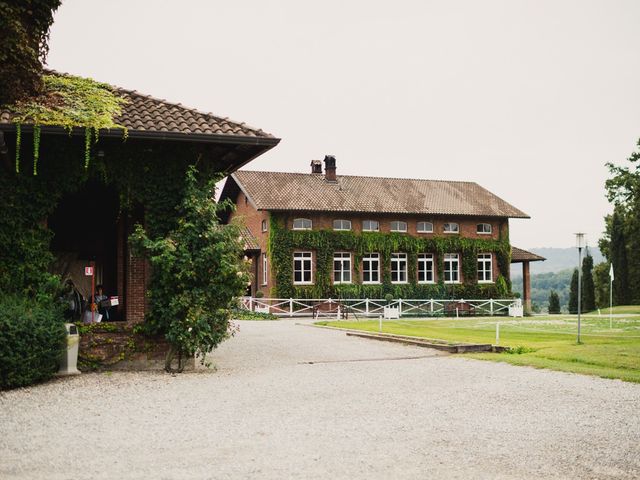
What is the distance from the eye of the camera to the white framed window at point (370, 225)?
38625mm

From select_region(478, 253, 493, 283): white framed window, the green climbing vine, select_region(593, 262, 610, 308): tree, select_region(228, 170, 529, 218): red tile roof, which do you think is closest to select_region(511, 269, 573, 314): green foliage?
select_region(593, 262, 610, 308): tree

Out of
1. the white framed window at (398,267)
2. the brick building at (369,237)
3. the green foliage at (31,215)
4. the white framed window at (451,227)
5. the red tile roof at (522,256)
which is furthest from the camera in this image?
the red tile roof at (522,256)

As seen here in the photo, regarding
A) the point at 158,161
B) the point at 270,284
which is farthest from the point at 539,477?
the point at 270,284

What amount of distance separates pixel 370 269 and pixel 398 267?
6.00ft

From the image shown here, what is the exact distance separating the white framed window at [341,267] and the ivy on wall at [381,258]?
1.18ft

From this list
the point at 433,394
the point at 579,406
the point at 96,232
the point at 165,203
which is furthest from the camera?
the point at 96,232

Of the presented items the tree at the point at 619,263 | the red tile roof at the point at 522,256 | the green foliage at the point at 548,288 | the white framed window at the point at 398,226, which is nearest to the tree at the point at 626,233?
the tree at the point at 619,263

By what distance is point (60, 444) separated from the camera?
6.62 m

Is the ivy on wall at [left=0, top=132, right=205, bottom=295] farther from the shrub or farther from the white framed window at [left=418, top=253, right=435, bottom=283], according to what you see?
the white framed window at [left=418, top=253, right=435, bottom=283]

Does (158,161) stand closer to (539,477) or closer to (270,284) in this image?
(539,477)

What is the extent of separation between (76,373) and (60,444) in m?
5.27

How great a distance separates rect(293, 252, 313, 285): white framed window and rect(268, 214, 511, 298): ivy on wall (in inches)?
14.5

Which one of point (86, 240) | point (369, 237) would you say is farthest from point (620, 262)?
point (86, 240)

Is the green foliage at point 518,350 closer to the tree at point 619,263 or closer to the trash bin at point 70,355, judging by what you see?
the trash bin at point 70,355
